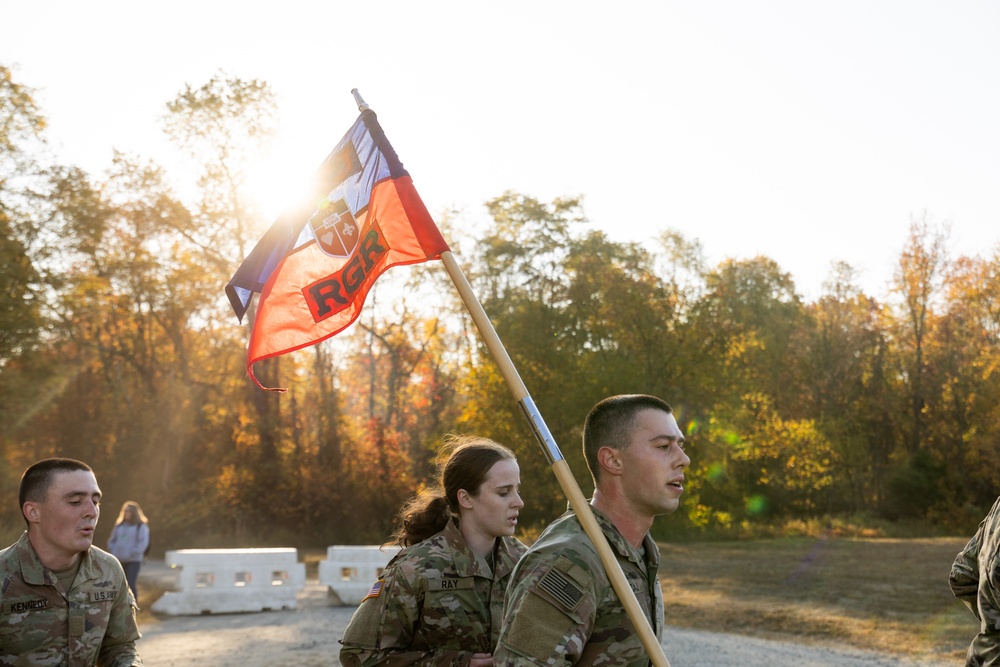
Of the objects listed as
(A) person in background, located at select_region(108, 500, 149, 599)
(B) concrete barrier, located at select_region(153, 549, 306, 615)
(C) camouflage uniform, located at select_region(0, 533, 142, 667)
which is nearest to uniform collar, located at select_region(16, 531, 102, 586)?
(C) camouflage uniform, located at select_region(0, 533, 142, 667)

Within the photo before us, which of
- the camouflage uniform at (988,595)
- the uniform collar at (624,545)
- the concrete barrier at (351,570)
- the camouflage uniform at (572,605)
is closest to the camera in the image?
the camouflage uniform at (572,605)

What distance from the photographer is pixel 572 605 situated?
11.0 ft

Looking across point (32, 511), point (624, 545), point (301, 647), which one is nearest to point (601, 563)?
point (624, 545)

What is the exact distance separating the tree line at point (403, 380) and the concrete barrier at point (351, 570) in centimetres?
1485

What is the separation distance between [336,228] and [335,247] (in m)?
0.10

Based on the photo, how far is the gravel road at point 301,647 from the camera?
13430 mm

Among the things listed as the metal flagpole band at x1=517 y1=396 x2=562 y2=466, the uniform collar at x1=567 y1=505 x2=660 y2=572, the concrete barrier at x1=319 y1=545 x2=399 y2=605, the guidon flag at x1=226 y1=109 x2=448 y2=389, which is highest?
the guidon flag at x1=226 y1=109 x2=448 y2=389

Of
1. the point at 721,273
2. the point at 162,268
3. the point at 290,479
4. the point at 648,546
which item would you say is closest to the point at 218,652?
the point at 648,546

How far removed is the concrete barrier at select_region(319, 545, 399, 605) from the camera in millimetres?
19859

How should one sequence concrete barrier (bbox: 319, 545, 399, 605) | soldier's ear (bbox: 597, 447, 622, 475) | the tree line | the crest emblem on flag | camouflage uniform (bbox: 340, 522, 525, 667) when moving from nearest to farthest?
soldier's ear (bbox: 597, 447, 622, 475) → camouflage uniform (bbox: 340, 522, 525, 667) → the crest emblem on flag → concrete barrier (bbox: 319, 545, 399, 605) → the tree line

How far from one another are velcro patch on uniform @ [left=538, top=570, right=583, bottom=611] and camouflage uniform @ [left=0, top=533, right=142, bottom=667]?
2857mm

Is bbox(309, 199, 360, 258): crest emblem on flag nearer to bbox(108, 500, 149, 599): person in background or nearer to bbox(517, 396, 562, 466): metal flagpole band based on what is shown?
bbox(517, 396, 562, 466): metal flagpole band

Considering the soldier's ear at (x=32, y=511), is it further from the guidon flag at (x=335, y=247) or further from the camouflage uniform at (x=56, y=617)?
the guidon flag at (x=335, y=247)

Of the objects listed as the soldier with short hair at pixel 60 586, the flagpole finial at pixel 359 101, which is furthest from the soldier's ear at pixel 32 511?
the flagpole finial at pixel 359 101
